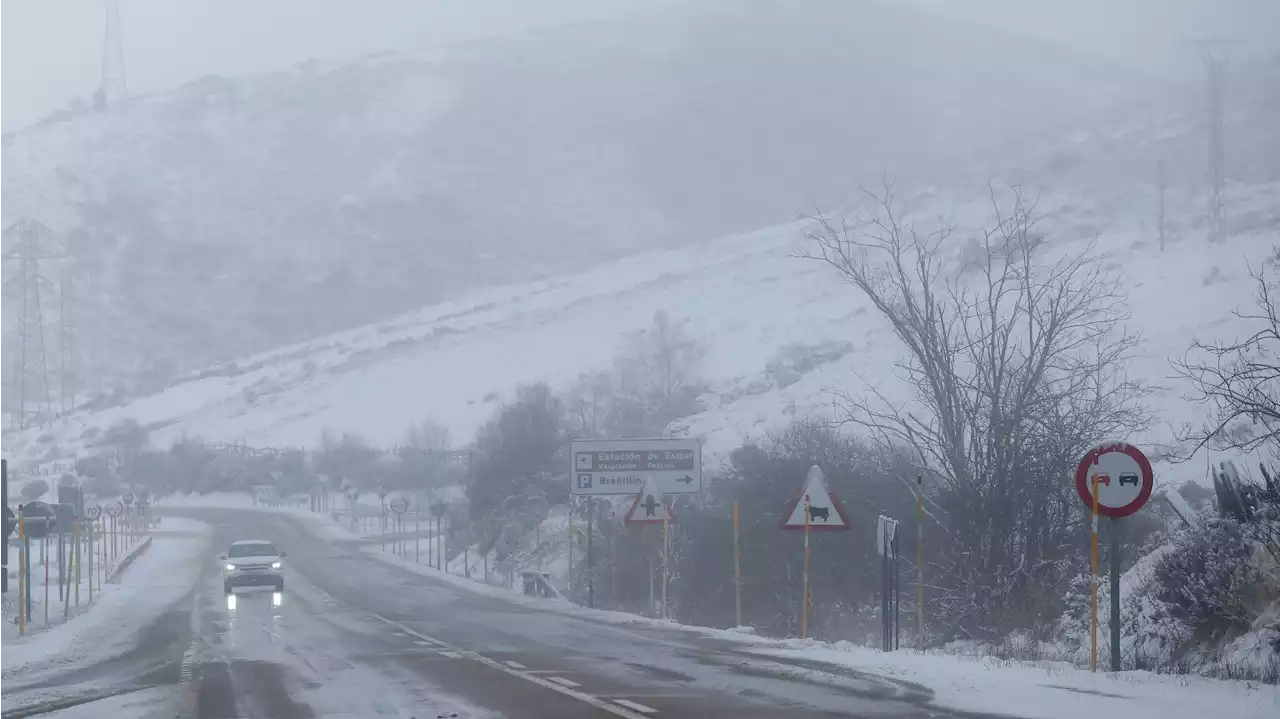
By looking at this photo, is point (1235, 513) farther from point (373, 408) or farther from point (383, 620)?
point (373, 408)

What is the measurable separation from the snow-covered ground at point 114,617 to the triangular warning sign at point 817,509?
9.24 m

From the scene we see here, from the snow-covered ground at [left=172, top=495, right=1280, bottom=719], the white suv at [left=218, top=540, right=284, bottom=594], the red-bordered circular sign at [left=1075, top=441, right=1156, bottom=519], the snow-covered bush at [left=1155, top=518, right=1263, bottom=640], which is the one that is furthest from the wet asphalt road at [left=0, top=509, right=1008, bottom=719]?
the white suv at [left=218, top=540, right=284, bottom=594]

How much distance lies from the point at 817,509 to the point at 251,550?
18.8 m

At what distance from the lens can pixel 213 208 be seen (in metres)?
199

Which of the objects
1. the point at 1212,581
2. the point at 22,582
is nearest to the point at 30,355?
the point at 22,582

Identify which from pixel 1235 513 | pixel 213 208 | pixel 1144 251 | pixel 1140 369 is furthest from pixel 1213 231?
pixel 213 208

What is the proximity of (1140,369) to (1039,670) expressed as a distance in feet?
145

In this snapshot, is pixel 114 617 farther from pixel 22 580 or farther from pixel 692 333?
pixel 692 333

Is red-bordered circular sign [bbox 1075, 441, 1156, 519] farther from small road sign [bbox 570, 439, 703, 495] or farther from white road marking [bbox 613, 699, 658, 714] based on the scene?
small road sign [bbox 570, 439, 703, 495]

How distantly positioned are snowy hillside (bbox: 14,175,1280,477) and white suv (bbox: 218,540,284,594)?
2425 centimetres

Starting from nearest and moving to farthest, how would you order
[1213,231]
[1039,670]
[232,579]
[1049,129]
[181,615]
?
[1039,670] < [181,615] < [232,579] < [1213,231] < [1049,129]

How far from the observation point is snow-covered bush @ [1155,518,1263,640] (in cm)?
1403

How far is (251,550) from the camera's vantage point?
34000mm

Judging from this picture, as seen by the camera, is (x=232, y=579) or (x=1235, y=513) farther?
(x=232, y=579)
